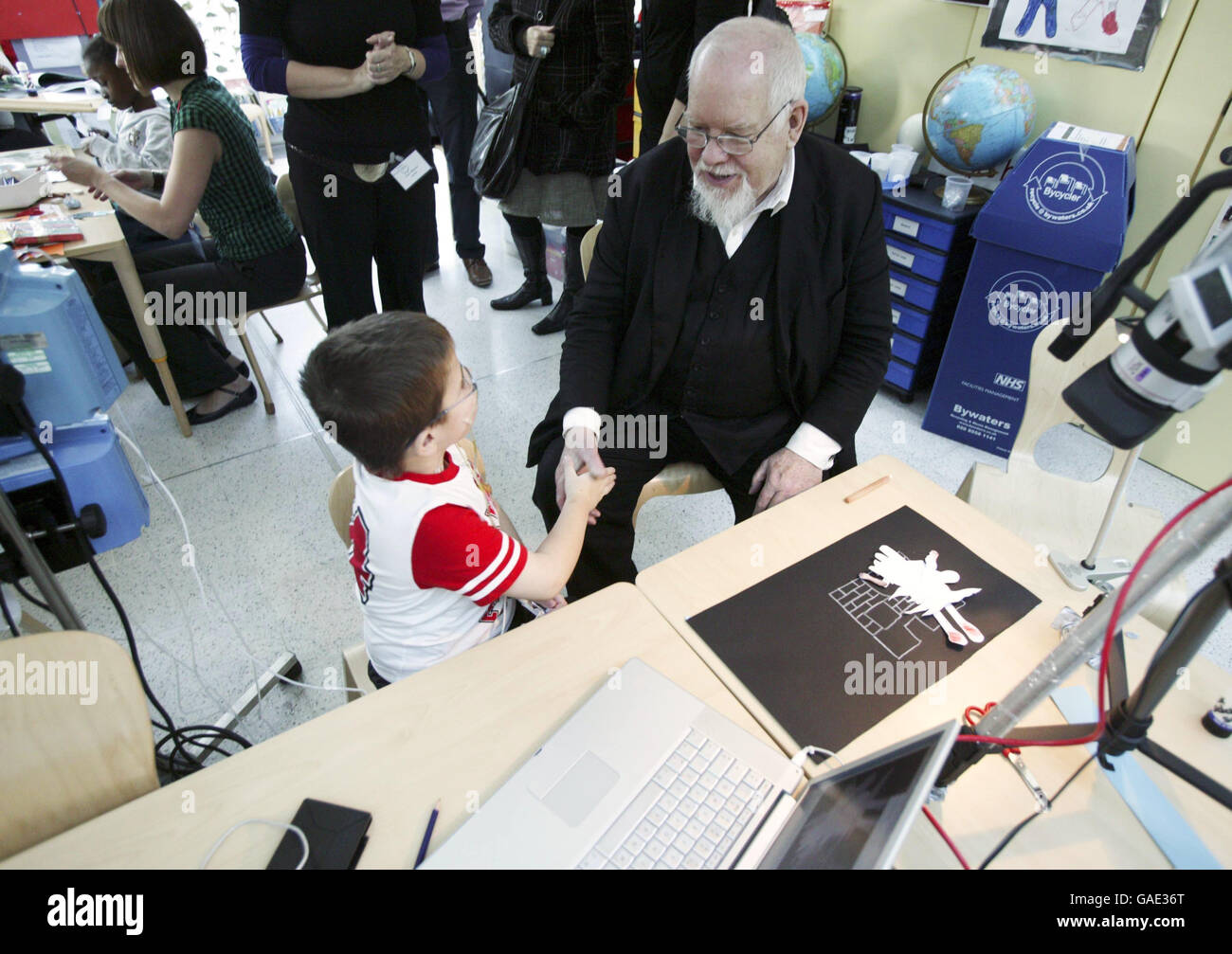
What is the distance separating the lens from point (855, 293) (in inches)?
60.6

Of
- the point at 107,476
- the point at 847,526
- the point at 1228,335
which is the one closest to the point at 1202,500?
the point at 1228,335

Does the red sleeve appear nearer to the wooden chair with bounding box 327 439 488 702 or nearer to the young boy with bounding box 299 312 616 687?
the young boy with bounding box 299 312 616 687

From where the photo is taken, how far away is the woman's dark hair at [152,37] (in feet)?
6.21

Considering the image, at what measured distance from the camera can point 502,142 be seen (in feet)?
8.61

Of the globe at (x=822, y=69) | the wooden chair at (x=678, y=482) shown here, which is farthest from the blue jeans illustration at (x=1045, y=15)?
the wooden chair at (x=678, y=482)

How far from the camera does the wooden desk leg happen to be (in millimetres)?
2127

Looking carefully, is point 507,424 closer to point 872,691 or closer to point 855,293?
point 855,293

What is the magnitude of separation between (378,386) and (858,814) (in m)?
0.76

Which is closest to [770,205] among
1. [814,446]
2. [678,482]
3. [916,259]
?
[814,446]

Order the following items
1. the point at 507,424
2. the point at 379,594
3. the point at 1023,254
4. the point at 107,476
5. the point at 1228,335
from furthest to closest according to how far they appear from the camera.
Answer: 1. the point at 507,424
2. the point at 1023,254
3. the point at 107,476
4. the point at 379,594
5. the point at 1228,335

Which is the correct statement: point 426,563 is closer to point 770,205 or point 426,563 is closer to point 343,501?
point 343,501

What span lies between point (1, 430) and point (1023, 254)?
2.63 m

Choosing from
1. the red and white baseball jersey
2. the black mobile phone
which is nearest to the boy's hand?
the red and white baseball jersey

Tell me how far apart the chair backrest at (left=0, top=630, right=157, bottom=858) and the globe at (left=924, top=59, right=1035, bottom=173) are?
2656 mm
